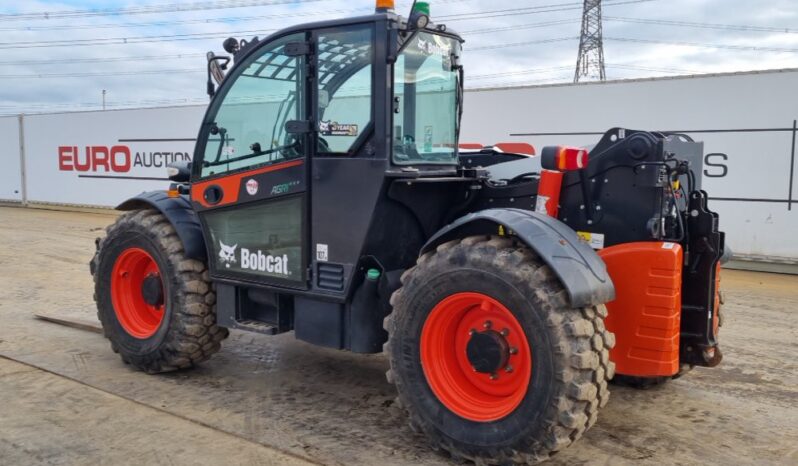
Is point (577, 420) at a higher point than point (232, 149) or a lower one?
lower

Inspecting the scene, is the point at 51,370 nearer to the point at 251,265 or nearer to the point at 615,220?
the point at 251,265

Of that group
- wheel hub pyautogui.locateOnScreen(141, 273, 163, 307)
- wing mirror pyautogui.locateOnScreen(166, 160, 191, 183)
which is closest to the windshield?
wing mirror pyautogui.locateOnScreen(166, 160, 191, 183)

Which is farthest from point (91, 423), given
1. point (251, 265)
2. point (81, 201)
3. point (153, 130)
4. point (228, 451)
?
point (81, 201)

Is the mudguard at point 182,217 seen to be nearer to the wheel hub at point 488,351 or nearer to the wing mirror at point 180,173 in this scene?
the wing mirror at point 180,173

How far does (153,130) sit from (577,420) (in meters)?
15.2

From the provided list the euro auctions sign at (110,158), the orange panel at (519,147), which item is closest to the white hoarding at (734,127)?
the orange panel at (519,147)

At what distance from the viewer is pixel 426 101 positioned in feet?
13.9

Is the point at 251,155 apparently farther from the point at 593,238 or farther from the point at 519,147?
the point at 519,147

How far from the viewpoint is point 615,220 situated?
3.81 m

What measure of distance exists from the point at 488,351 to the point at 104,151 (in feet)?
53.6

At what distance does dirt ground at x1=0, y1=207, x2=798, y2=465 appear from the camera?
362 centimetres

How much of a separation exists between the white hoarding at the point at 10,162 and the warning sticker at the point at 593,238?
20100mm

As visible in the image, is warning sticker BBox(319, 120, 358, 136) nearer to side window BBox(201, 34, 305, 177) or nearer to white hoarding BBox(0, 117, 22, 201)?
side window BBox(201, 34, 305, 177)

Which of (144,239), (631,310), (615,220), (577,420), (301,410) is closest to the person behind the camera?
(577,420)
